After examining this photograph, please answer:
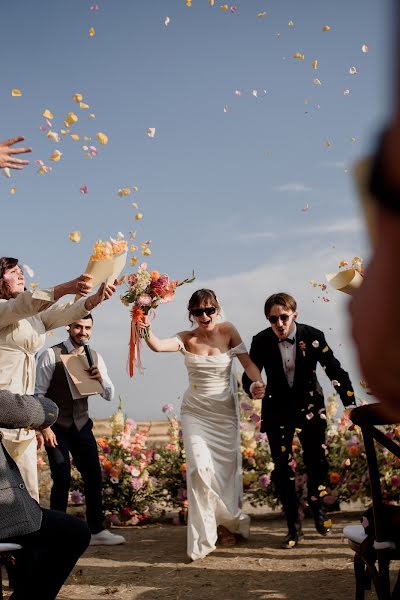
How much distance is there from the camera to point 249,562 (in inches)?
244

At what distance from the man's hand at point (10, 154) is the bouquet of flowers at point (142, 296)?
278 cm

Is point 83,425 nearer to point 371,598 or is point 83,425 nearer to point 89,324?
point 89,324

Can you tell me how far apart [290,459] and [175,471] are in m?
2.15

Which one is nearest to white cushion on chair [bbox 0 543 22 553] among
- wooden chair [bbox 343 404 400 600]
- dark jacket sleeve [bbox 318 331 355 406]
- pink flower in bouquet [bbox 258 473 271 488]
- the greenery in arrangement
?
wooden chair [bbox 343 404 400 600]

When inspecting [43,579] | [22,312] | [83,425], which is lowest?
[43,579]

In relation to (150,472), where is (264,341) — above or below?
above

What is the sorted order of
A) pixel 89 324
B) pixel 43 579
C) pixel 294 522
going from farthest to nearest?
pixel 89 324
pixel 294 522
pixel 43 579

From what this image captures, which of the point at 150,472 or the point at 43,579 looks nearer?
the point at 43,579

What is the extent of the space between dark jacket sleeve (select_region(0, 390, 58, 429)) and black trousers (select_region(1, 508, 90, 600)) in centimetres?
48

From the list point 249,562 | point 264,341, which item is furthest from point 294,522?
point 264,341

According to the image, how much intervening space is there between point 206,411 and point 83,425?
49.0 inches

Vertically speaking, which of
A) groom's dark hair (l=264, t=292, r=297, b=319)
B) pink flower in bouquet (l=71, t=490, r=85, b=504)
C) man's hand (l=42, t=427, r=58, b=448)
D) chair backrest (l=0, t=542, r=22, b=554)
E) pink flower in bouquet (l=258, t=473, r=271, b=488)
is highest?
groom's dark hair (l=264, t=292, r=297, b=319)

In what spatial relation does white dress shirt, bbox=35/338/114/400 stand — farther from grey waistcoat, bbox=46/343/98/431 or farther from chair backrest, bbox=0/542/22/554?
chair backrest, bbox=0/542/22/554

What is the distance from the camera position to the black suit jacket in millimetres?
7020
